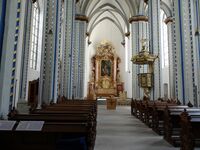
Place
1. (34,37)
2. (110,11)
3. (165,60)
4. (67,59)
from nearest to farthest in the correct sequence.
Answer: (67,59), (34,37), (165,60), (110,11)

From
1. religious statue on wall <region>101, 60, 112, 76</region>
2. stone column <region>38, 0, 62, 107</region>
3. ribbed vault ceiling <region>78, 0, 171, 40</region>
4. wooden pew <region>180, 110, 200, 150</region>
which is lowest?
wooden pew <region>180, 110, 200, 150</region>

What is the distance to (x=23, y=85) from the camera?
11.4m

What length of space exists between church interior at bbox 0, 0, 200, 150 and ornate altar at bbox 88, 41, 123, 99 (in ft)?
15.9

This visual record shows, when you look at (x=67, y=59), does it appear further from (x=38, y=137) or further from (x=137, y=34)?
(x=38, y=137)

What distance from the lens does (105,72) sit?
101ft

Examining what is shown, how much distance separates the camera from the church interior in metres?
3.29

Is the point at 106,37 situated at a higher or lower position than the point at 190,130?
higher

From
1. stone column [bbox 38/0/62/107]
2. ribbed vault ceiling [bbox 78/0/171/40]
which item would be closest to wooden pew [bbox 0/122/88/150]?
stone column [bbox 38/0/62/107]

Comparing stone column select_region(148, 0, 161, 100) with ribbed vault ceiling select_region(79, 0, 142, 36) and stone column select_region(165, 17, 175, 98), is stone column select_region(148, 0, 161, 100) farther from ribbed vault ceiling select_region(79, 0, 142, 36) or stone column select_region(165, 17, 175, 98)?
ribbed vault ceiling select_region(79, 0, 142, 36)

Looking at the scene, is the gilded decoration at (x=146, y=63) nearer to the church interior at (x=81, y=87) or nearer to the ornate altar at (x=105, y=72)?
the church interior at (x=81, y=87)

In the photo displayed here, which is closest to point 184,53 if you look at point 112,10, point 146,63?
point 146,63

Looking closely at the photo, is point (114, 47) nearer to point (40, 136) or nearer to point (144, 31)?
point (144, 31)

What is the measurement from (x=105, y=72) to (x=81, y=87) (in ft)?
35.0

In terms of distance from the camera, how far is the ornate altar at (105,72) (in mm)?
29562
